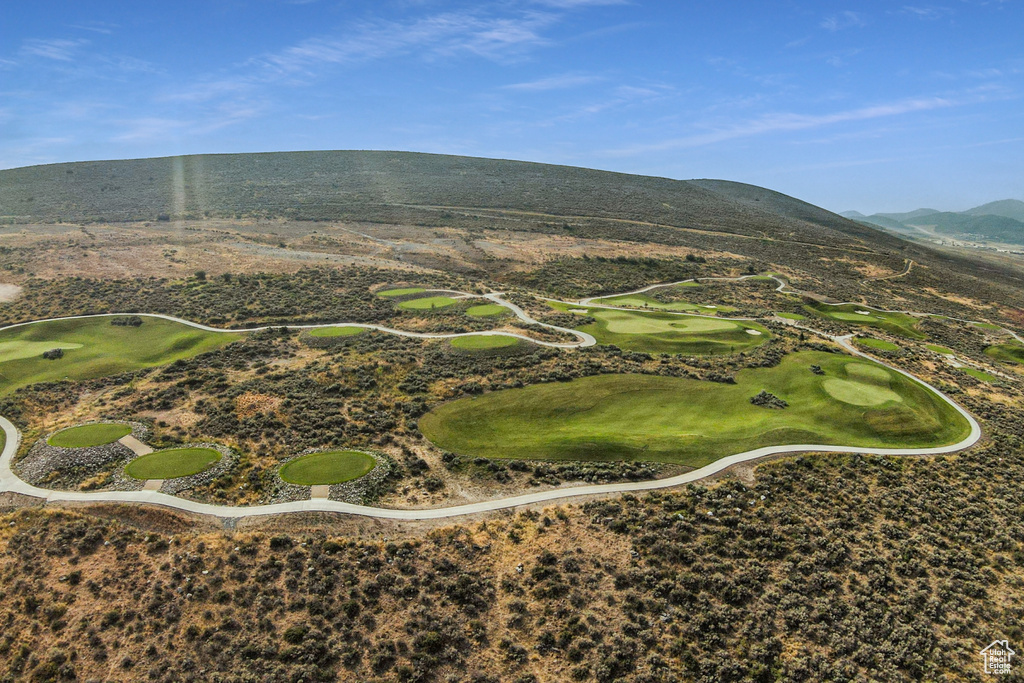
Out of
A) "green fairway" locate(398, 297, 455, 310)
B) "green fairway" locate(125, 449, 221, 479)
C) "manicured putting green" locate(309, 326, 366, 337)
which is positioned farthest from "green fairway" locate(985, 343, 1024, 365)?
"green fairway" locate(125, 449, 221, 479)

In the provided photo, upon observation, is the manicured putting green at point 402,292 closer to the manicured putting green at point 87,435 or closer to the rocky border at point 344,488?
the manicured putting green at point 87,435

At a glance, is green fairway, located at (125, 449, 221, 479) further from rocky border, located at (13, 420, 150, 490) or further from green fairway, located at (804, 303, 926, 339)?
green fairway, located at (804, 303, 926, 339)

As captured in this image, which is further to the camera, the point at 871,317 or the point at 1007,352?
the point at 871,317

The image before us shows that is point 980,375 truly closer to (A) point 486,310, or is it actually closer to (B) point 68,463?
(A) point 486,310

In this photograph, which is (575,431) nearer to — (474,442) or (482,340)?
(474,442)

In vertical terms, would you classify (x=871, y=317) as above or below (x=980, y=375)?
above

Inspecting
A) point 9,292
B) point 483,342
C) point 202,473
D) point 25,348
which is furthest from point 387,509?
point 9,292

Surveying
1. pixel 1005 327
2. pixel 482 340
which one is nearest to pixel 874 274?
pixel 1005 327
